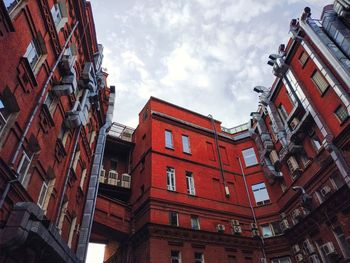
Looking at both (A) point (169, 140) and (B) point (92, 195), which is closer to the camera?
(B) point (92, 195)

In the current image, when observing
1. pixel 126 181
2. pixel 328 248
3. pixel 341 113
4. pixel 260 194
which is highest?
pixel 126 181

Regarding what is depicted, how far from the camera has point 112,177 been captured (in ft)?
84.1

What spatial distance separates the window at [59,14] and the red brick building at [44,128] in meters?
0.05

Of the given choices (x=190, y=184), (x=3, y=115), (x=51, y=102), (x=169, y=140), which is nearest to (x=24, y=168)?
(x=3, y=115)

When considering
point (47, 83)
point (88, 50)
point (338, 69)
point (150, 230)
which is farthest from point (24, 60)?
point (338, 69)

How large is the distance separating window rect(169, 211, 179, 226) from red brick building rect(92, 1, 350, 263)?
3.2 inches

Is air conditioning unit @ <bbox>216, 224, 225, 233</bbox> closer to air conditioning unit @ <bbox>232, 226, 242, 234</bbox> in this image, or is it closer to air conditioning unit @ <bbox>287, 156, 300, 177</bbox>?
air conditioning unit @ <bbox>232, 226, 242, 234</bbox>

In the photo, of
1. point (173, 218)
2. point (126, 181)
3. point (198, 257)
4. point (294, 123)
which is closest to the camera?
point (198, 257)

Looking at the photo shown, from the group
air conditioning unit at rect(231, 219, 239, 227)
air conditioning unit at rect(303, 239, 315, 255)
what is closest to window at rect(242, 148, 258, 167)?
air conditioning unit at rect(231, 219, 239, 227)

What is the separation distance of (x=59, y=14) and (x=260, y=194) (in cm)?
2232

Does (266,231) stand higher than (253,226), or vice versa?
(253,226)

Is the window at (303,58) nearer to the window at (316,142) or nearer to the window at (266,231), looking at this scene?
the window at (316,142)

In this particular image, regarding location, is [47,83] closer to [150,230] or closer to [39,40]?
[39,40]

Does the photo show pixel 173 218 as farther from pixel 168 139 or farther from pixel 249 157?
pixel 249 157
